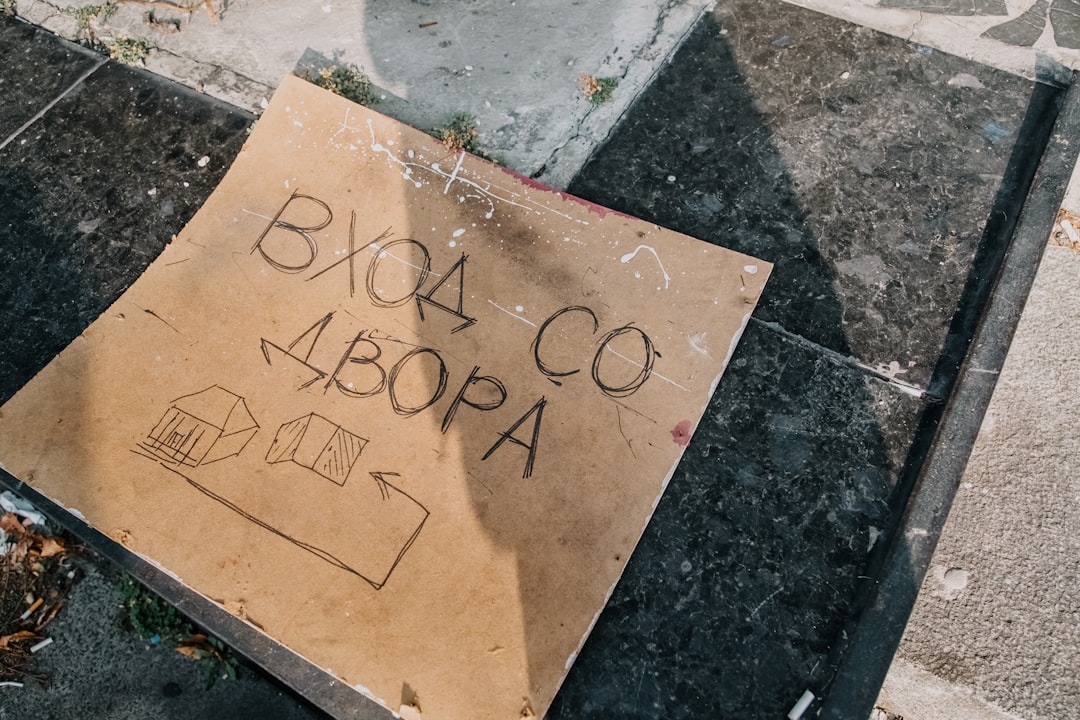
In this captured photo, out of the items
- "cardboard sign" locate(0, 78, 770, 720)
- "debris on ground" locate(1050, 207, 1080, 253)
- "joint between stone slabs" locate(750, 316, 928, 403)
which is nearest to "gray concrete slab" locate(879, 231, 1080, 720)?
"joint between stone slabs" locate(750, 316, 928, 403)

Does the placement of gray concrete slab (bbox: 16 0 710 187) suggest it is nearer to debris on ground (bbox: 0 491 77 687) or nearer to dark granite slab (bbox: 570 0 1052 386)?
dark granite slab (bbox: 570 0 1052 386)

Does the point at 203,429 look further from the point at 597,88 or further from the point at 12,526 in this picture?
the point at 597,88

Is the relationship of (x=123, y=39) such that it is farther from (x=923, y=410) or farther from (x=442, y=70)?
(x=923, y=410)

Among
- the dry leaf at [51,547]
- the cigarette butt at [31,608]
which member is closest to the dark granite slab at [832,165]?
the dry leaf at [51,547]

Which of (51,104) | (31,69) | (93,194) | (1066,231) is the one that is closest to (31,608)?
(93,194)

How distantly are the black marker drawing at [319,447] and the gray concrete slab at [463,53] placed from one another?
3.31 feet

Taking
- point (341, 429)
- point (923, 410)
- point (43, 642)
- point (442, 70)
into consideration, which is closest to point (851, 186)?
point (923, 410)

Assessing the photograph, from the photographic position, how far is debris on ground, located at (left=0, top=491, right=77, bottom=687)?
1889mm

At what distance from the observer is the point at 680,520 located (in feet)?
6.07

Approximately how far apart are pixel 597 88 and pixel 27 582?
223 centimetres

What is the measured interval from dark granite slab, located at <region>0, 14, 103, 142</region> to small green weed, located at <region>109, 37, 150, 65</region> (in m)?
0.09

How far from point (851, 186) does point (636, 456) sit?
3.63 feet

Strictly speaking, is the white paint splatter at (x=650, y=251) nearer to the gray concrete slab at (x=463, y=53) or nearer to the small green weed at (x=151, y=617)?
the gray concrete slab at (x=463, y=53)

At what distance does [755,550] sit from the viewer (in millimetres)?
1803
